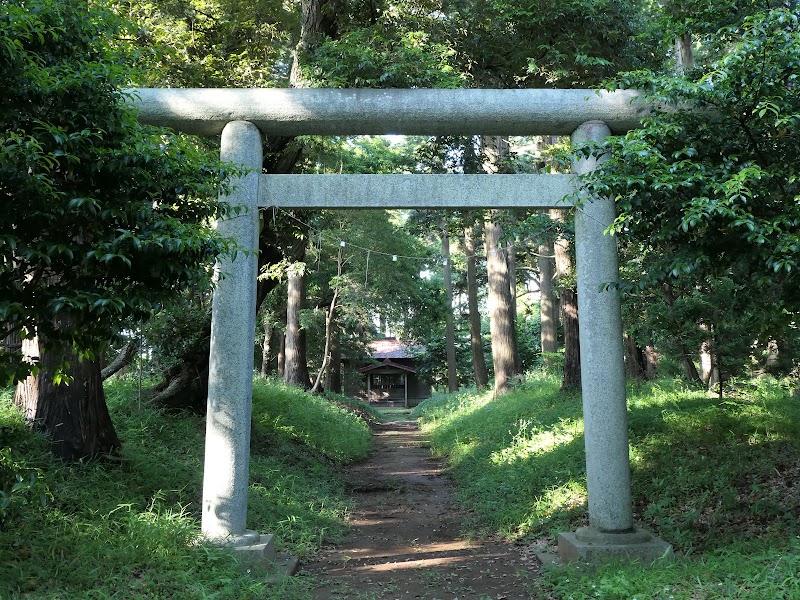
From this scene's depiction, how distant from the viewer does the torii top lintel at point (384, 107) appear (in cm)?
676

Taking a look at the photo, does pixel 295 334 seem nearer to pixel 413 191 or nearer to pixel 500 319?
pixel 500 319

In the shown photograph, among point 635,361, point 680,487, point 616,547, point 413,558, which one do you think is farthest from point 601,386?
point 635,361

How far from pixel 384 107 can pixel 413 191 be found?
3.24 ft

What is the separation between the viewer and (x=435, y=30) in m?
9.91

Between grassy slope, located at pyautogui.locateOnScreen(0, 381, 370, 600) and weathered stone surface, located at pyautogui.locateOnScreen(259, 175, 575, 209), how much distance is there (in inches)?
131

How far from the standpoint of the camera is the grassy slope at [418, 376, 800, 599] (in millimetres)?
5312

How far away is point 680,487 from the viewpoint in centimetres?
767

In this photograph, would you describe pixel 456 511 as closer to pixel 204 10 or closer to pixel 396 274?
pixel 204 10

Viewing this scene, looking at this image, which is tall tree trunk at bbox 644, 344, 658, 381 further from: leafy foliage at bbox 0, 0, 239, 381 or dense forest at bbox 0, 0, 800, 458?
leafy foliage at bbox 0, 0, 239, 381

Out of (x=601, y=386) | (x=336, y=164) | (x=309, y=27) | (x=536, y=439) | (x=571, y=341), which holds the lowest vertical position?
(x=536, y=439)

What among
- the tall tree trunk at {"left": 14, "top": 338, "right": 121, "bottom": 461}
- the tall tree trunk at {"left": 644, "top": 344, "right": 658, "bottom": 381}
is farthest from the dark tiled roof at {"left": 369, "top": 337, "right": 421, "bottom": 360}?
the tall tree trunk at {"left": 14, "top": 338, "right": 121, "bottom": 461}

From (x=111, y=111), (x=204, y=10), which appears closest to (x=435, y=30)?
(x=204, y=10)

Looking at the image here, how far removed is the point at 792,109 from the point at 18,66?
5.62 m

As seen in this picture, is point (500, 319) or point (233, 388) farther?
point (500, 319)
